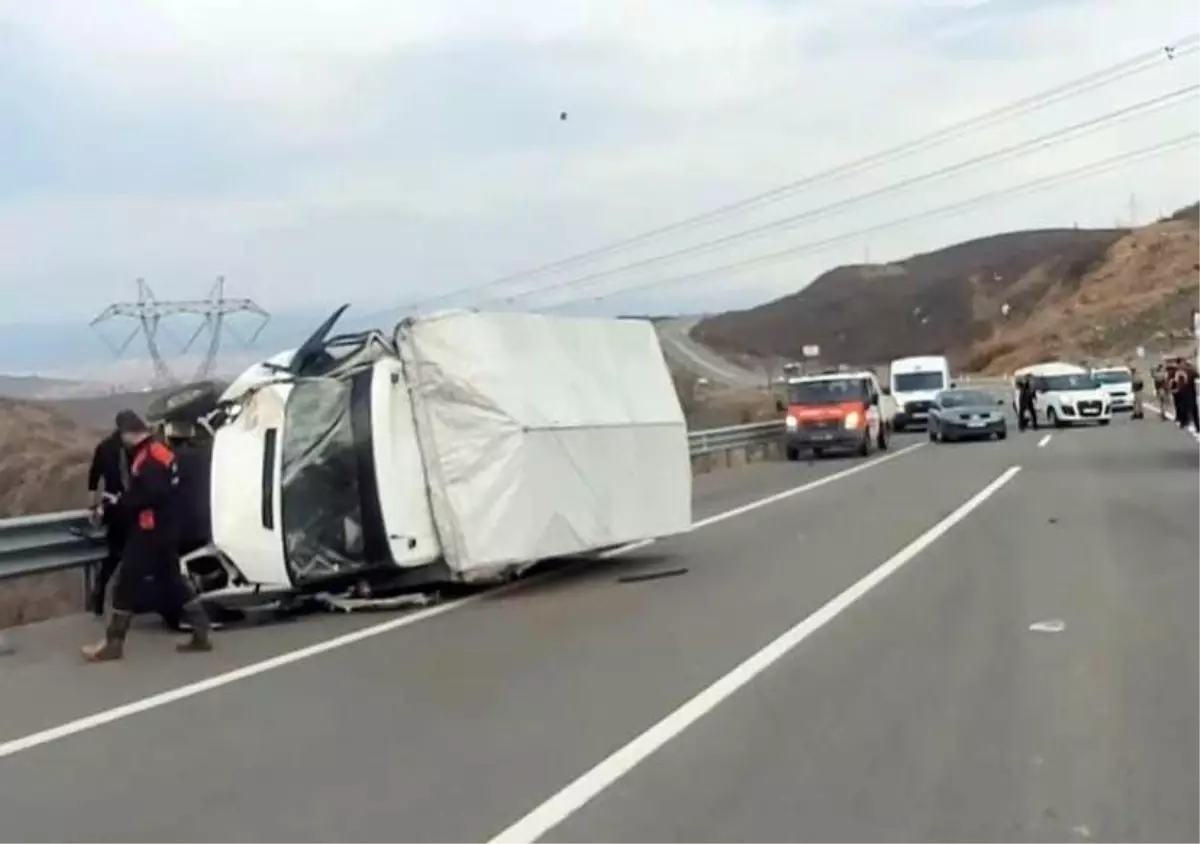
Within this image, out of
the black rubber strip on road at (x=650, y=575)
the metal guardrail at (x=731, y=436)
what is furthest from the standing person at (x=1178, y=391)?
the black rubber strip on road at (x=650, y=575)

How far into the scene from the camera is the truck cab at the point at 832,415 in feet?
134

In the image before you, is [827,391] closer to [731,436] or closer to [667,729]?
[731,436]

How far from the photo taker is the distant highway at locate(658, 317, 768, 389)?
104125 millimetres

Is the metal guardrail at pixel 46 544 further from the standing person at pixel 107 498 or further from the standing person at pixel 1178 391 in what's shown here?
the standing person at pixel 1178 391

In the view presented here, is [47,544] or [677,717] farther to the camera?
[47,544]

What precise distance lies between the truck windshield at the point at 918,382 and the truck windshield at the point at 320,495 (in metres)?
41.1

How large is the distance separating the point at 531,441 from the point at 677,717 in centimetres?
651

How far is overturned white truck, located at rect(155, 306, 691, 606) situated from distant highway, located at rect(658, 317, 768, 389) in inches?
2653

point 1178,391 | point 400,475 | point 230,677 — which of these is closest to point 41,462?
point 400,475

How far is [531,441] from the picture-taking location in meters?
15.7

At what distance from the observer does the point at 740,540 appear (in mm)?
20328

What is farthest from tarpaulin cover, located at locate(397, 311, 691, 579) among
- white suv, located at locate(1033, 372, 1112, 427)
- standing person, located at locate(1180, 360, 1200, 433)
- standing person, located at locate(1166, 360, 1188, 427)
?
white suv, located at locate(1033, 372, 1112, 427)

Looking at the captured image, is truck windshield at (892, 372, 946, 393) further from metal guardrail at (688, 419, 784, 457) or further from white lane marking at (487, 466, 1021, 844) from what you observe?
white lane marking at (487, 466, 1021, 844)

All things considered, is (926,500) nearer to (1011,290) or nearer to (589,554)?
(589,554)
